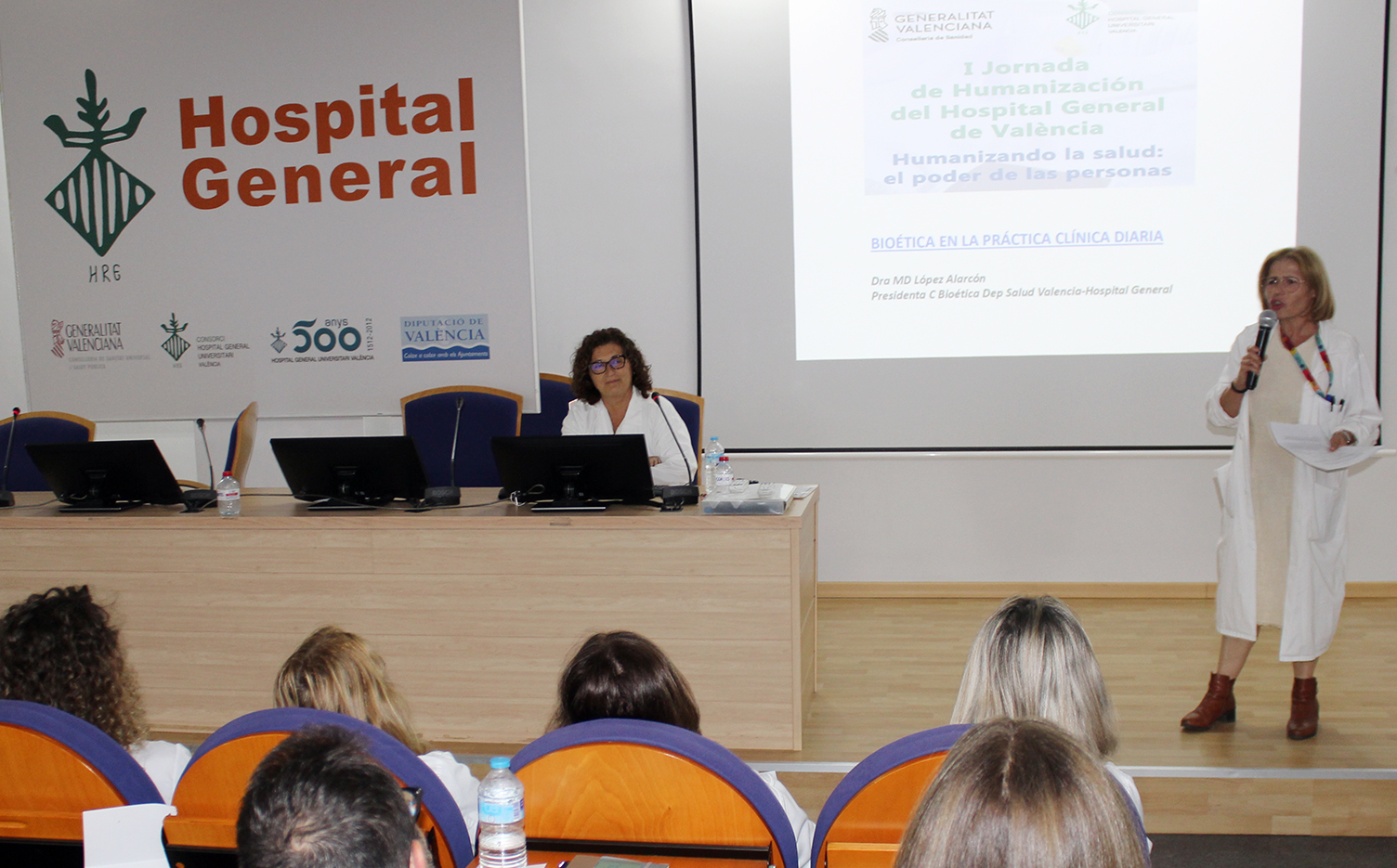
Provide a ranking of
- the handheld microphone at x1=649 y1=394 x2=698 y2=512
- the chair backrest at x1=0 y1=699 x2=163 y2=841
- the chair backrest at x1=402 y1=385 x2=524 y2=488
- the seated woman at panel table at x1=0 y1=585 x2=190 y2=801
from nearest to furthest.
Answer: the chair backrest at x1=0 y1=699 x2=163 y2=841 < the seated woman at panel table at x1=0 y1=585 x2=190 y2=801 < the handheld microphone at x1=649 y1=394 x2=698 y2=512 < the chair backrest at x1=402 y1=385 x2=524 y2=488

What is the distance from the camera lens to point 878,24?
4.34 m

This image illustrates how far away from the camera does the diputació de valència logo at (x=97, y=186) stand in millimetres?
4562

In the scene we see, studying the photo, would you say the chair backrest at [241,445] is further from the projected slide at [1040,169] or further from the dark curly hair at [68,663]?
the projected slide at [1040,169]

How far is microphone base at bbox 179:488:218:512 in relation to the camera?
3000 mm

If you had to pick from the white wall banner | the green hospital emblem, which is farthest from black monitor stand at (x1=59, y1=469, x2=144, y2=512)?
the green hospital emblem

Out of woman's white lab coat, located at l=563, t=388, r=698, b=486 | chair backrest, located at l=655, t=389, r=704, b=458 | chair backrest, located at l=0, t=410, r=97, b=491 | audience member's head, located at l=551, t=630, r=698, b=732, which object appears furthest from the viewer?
chair backrest, located at l=0, t=410, r=97, b=491

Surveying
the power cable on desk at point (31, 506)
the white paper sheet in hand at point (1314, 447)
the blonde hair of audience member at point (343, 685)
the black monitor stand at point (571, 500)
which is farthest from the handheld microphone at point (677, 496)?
the power cable on desk at point (31, 506)

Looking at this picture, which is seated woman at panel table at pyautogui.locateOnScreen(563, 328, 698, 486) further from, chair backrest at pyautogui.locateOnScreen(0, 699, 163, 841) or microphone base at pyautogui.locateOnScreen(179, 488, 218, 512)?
chair backrest at pyautogui.locateOnScreen(0, 699, 163, 841)

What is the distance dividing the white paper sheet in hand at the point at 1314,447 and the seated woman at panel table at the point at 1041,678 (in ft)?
5.96

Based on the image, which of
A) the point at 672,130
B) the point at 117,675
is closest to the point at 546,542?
the point at 117,675

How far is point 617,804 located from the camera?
112 cm

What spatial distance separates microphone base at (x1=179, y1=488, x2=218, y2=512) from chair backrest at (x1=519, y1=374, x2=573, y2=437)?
1.31 metres

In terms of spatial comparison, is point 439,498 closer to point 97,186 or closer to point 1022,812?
point 1022,812

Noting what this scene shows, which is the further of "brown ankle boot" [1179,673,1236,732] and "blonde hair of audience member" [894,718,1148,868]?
"brown ankle boot" [1179,673,1236,732]
